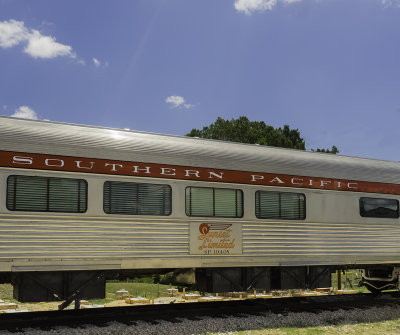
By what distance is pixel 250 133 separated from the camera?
4816 cm

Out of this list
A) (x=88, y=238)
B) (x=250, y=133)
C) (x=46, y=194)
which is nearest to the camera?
(x=46, y=194)

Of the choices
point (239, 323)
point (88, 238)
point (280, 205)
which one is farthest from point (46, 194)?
point (280, 205)

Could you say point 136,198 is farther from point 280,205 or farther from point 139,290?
point 139,290

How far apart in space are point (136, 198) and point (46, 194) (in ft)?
5.44

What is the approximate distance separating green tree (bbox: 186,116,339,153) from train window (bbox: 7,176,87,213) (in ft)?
126

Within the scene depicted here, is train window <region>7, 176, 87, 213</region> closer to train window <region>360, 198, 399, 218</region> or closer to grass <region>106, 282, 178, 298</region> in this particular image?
train window <region>360, 198, 399, 218</region>

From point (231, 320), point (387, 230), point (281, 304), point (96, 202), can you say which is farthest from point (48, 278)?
point (387, 230)

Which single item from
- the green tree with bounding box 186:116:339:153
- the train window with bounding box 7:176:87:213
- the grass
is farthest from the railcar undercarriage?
the green tree with bounding box 186:116:339:153

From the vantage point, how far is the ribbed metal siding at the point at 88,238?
328 inches

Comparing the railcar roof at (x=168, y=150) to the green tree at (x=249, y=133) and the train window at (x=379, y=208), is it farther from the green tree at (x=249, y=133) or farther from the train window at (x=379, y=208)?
the green tree at (x=249, y=133)

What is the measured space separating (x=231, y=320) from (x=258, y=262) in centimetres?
160

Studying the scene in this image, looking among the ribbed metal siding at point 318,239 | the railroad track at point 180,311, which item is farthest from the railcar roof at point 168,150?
the railroad track at point 180,311

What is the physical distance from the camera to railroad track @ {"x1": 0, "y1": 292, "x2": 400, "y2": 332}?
865 cm

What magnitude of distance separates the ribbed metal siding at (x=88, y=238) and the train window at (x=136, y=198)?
0.64 ft
